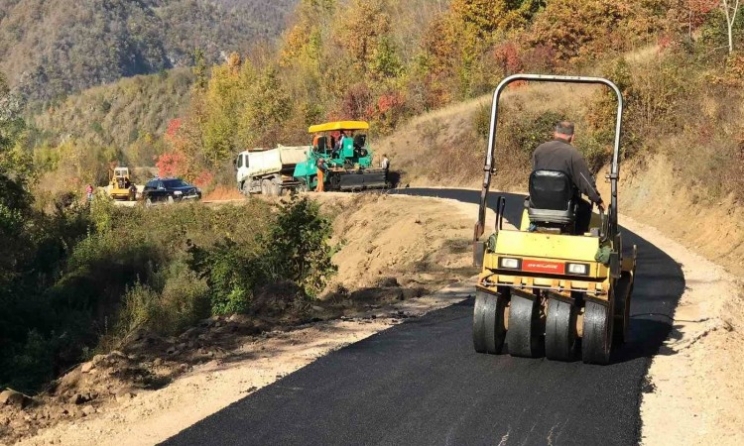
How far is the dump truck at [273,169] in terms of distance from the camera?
45469 millimetres

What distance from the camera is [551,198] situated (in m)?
9.44

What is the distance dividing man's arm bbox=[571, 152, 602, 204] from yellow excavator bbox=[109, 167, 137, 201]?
159ft

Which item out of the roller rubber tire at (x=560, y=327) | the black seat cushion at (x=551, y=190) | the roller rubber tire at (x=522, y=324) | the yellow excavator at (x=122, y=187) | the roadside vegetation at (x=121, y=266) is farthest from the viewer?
the yellow excavator at (x=122, y=187)

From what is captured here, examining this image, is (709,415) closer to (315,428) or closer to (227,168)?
(315,428)

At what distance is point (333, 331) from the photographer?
12.3 metres

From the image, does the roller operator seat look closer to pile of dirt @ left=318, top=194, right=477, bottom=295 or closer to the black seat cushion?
the black seat cushion

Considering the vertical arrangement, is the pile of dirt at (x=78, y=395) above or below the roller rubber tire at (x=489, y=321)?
below

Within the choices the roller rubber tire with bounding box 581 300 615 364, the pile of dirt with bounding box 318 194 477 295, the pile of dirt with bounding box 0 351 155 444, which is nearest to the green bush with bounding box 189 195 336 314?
the pile of dirt with bounding box 318 194 477 295

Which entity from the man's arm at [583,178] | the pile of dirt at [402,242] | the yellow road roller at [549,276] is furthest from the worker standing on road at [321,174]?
the man's arm at [583,178]

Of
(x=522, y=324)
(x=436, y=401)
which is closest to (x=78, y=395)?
(x=436, y=401)

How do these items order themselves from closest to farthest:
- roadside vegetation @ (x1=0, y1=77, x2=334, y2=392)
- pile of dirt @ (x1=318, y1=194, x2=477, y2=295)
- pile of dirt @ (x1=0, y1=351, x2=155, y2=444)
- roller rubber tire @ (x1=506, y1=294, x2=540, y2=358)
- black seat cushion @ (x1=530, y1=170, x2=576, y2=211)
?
pile of dirt @ (x1=0, y1=351, x2=155, y2=444) → black seat cushion @ (x1=530, y1=170, x2=576, y2=211) → roller rubber tire @ (x1=506, y1=294, x2=540, y2=358) → pile of dirt @ (x1=318, y1=194, x2=477, y2=295) → roadside vegetation @ (x1=0, y1=77, x2=334, y2=392)

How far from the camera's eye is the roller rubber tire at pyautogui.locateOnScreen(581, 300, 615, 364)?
953 centimetres

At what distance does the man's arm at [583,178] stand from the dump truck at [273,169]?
1399 inches

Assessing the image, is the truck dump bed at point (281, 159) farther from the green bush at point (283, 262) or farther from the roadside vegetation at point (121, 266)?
the green bush at point (283, 262)
